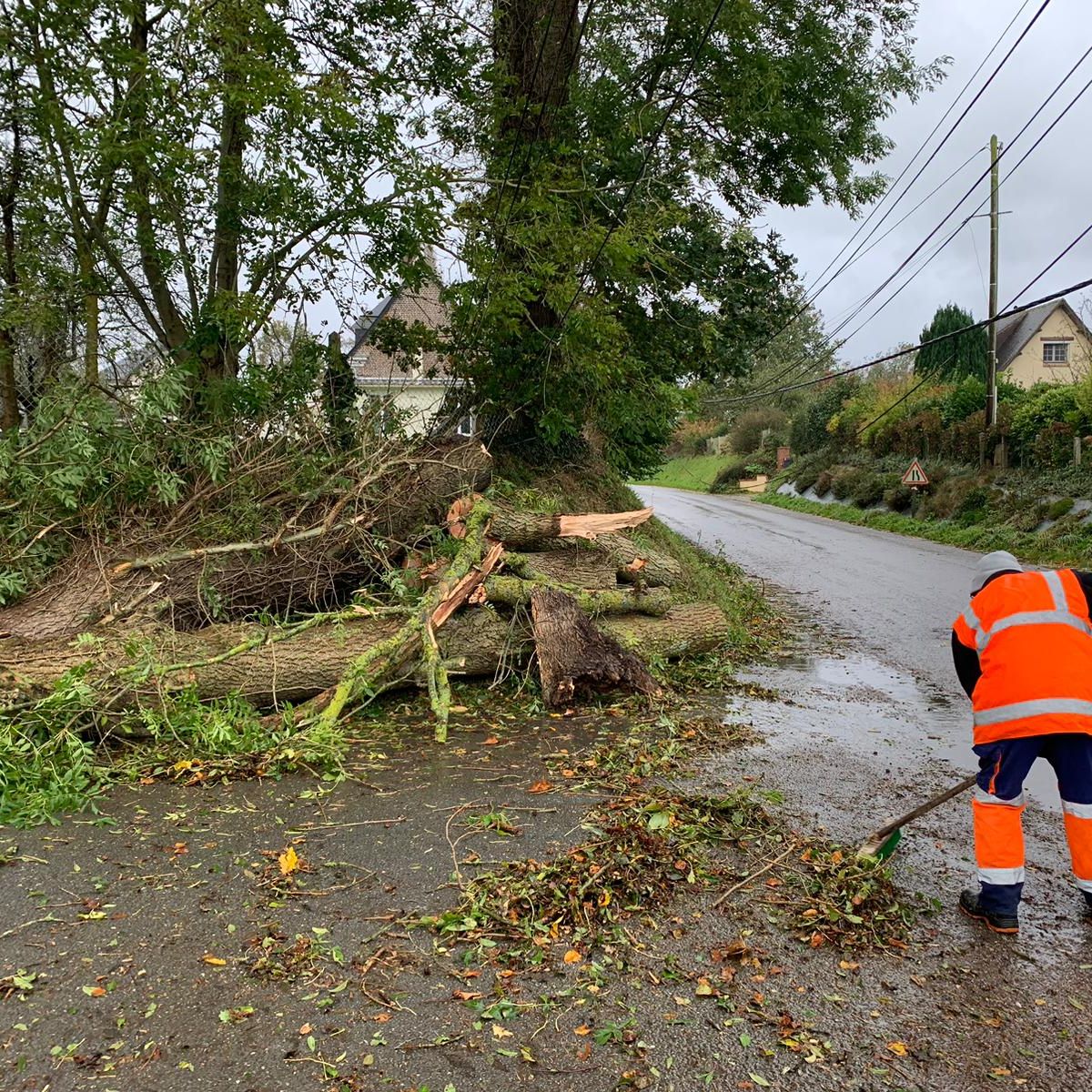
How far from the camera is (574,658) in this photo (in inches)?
255

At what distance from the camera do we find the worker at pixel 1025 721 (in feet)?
11.1

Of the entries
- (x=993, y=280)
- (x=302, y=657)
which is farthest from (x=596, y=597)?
(x=993, y=280)

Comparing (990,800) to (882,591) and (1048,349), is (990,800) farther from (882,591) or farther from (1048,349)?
(1048,349)

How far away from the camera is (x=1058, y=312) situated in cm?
3831

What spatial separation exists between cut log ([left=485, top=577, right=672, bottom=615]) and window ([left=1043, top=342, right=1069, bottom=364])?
123 ft

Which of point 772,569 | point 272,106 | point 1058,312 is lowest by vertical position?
point 772,569

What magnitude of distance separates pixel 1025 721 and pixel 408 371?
850 centimetres

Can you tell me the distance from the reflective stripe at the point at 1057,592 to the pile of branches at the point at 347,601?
3340 millimetres

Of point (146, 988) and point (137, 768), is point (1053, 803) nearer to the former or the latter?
point (146, 988)

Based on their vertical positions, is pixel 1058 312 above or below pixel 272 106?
above

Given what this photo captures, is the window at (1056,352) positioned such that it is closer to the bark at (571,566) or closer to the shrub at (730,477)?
the shrub at (730,477)

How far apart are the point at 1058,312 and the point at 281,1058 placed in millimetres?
44253

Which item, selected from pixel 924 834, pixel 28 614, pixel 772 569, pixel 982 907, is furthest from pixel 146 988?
pixel 772 569

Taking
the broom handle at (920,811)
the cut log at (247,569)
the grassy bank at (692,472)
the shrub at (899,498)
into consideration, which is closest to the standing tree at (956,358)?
the shrub at (899,498)
